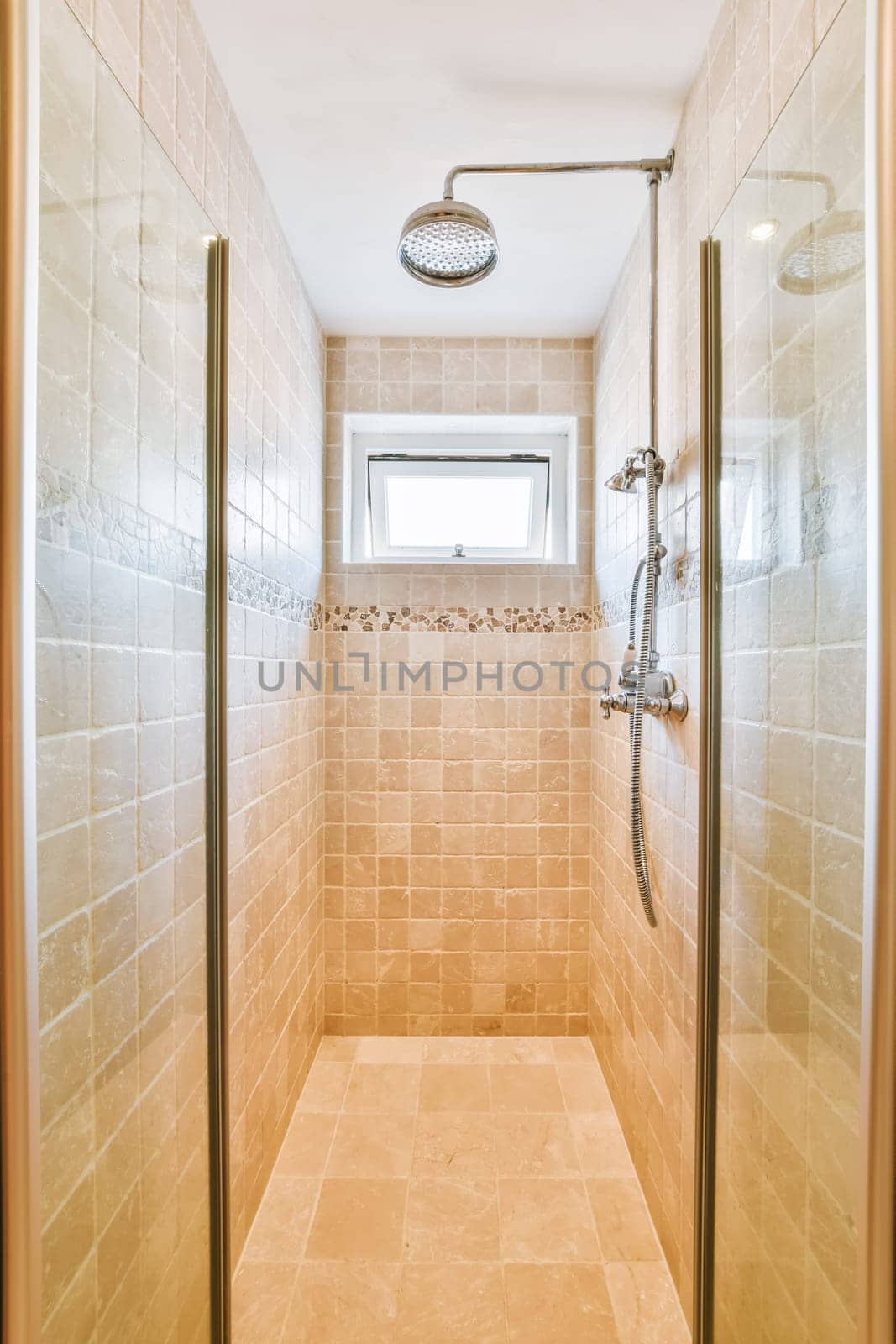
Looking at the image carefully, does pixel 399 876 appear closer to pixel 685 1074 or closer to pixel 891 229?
pixel 685 1074

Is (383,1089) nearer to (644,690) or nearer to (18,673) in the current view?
(644,690)

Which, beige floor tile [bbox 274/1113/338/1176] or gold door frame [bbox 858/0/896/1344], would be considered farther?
beige floor tile [bbox 274/1113/338/1176]

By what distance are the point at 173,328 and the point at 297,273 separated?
1.21 m

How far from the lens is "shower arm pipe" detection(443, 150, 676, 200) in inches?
56.6

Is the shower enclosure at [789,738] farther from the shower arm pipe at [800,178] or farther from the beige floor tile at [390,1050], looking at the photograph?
the beige floor tile at [390,1050]

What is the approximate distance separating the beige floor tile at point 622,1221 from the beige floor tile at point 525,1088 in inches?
11.8

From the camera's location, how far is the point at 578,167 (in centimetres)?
146

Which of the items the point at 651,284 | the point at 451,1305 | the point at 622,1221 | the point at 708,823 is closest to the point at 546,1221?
the point at 622,1221

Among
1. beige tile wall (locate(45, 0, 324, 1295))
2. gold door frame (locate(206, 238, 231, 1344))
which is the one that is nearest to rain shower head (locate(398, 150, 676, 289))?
beige tile wall (locate(45, 0, 324, 1295))

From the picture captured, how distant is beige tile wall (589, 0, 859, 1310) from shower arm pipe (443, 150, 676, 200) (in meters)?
0.04

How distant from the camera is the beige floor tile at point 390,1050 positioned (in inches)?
85.4

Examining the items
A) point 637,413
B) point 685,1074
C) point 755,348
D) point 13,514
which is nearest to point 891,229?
point 755,348

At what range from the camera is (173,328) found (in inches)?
37.4

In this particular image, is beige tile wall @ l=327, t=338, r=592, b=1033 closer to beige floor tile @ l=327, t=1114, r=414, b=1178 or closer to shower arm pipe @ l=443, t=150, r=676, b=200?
beige floor tile @ l=327, t=1114, r=414, b=1178
